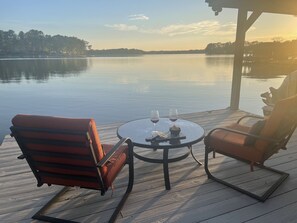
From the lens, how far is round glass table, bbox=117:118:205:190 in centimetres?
231

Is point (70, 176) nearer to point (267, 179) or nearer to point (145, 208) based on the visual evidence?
point (145, 208)

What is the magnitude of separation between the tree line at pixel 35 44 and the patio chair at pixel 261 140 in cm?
6543

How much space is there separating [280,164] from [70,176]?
255 cm

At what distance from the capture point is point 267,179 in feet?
8.16

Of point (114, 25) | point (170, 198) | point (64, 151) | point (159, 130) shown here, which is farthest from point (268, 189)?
point (114, 25)

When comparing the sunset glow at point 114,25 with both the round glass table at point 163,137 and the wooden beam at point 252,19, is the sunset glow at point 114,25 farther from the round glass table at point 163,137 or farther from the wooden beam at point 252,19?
the round glass table at point 163,137

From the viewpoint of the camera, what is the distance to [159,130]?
2730mm

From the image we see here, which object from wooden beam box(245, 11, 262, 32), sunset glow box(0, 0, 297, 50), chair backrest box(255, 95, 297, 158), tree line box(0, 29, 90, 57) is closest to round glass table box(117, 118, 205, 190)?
chair backrest box(255, 95, 297, 158)

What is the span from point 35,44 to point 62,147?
7029 cm

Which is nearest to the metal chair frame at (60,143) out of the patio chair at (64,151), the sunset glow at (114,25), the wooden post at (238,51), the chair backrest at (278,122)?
the patio chair at (64,151)

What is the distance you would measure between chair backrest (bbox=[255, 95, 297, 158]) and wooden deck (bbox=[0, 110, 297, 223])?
0.50 metres

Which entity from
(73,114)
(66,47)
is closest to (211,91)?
(73,114)

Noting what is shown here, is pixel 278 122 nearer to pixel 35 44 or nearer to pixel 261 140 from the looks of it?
pixel 261 140

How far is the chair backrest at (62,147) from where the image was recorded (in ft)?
4.99
